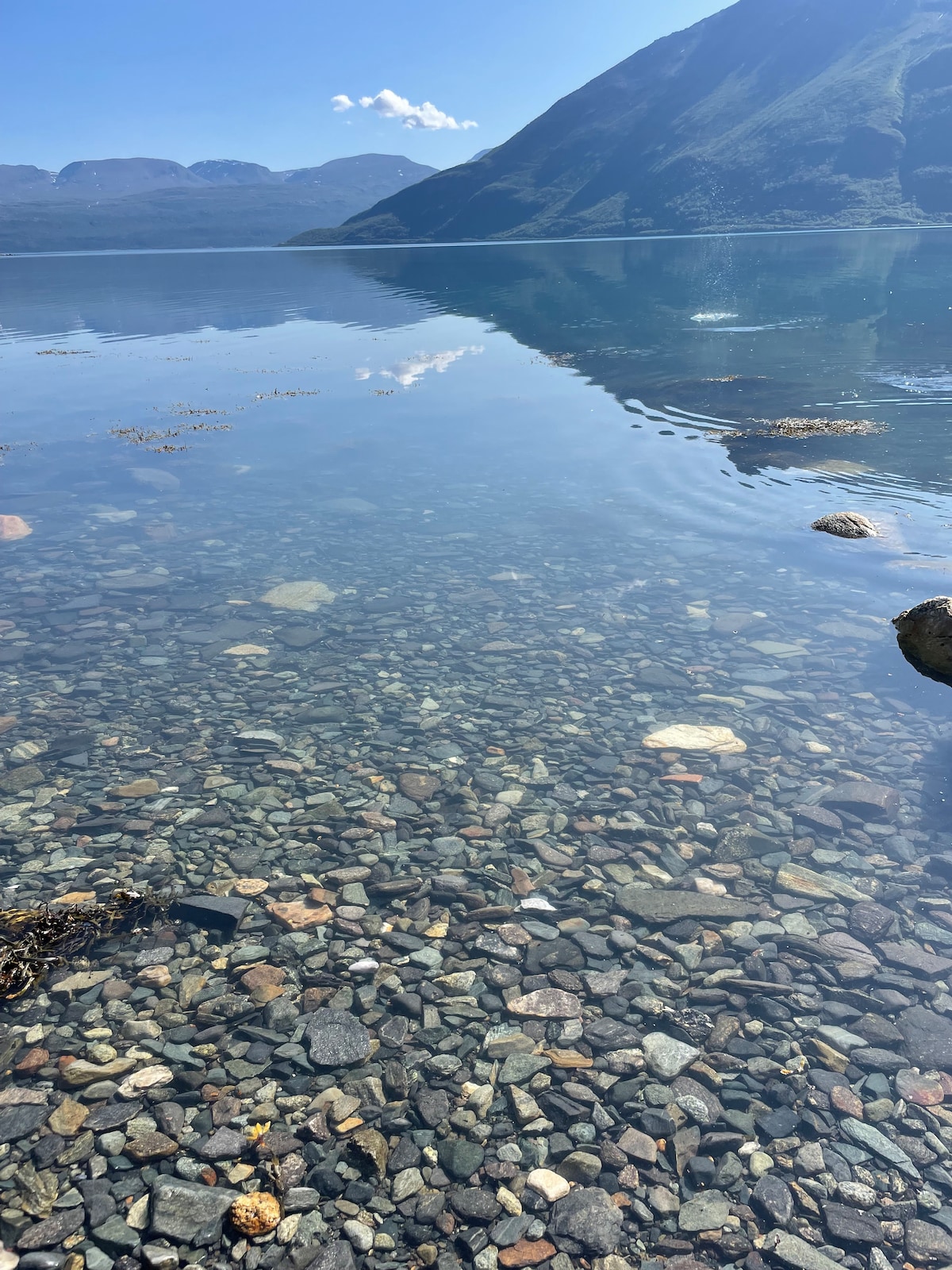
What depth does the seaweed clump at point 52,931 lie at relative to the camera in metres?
8.08

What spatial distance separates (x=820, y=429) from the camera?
2961 cm

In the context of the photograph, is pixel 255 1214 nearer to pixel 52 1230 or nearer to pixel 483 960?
pixel 52 1230

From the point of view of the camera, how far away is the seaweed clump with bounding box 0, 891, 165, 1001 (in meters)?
8.08

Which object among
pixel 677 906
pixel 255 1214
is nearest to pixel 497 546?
pixel 677 906

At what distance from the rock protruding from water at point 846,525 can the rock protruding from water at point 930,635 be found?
6070mm

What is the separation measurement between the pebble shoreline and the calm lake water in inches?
6.1

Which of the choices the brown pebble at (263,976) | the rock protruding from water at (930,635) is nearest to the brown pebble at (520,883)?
the brown pebble at (263,976)

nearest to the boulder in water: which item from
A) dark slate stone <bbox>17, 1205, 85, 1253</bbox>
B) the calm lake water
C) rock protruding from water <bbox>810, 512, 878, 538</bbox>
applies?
the calm lake water

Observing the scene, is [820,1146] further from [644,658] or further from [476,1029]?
[644,658]

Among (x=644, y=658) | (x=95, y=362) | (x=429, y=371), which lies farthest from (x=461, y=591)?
(x=95, y=362)

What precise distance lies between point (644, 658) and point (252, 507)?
48.8 ft

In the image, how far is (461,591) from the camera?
713 inches

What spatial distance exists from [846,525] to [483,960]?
16178 millimetres

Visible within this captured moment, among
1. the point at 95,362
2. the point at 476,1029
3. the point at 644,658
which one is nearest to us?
the point at 476,1029
